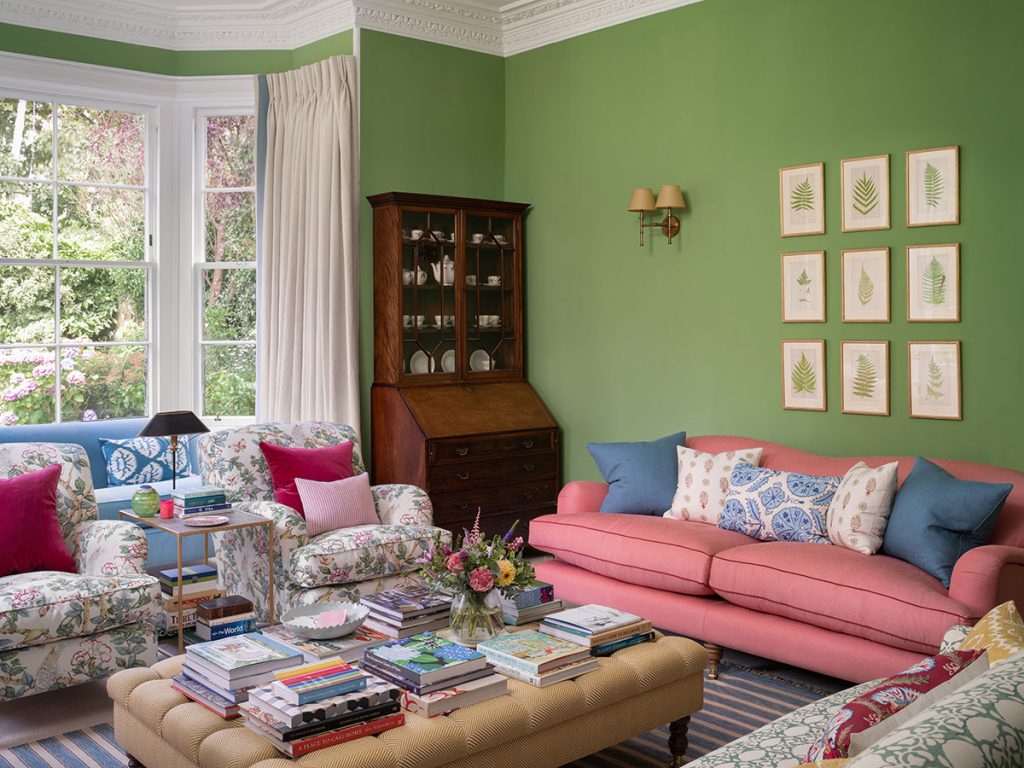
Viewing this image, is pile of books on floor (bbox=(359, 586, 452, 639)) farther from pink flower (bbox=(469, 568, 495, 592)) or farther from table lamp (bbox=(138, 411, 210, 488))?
table lamp (bbox=(138, 411, 210, 488))

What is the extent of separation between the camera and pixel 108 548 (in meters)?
4.05

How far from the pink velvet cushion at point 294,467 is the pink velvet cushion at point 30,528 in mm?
1036

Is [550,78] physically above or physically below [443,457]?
above

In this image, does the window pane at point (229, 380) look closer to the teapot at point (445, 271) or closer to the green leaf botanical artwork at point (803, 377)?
the teapot at point (445, 271)

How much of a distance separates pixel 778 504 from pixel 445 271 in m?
2.64

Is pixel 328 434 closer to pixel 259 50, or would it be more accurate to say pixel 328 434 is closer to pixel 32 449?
pixel 32 449

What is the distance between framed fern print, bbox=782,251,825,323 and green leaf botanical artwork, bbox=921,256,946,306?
523 millimetres

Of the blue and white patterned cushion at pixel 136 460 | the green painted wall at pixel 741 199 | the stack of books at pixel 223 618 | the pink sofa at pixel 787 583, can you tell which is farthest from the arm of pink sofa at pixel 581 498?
the blue and white patterned cushion at pixel 136 460

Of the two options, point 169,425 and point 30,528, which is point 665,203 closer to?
point 169,425

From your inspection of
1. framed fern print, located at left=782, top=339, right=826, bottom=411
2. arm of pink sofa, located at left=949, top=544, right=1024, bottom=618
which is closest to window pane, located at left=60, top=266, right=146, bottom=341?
framed fern print, located at left=782, top=339, right=826, bottom=411

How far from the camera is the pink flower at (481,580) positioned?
318 cm

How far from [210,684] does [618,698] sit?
1.19 meters

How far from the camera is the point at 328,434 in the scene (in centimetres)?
526

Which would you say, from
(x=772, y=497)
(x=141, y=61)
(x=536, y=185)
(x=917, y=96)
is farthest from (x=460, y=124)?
(x=772, y=497)
